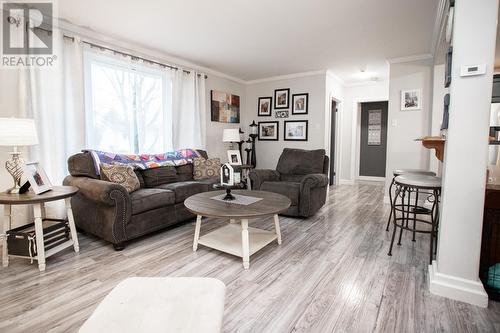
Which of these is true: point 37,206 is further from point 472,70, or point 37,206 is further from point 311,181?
point 472,70

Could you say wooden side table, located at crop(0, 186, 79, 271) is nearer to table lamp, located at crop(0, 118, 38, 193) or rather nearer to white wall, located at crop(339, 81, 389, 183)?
table lamp, located at crop(0, 118, 38, 193)

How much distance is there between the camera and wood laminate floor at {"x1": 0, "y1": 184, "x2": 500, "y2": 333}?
4.95 feet

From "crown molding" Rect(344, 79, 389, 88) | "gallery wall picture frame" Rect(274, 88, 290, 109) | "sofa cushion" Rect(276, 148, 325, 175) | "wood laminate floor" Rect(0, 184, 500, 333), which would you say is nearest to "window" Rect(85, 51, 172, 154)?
"wood laminate floor" Rect(0, 184, 500, 333)

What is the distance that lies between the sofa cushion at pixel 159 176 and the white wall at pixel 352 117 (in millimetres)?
4269

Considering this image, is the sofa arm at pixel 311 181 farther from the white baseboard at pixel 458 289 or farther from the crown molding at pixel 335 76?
the crown molding at pixel 335 76

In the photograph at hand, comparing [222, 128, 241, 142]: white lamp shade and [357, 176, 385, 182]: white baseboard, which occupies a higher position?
[222, 128, 241, 142]: white lamp shade

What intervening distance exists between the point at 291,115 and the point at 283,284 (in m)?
3.97

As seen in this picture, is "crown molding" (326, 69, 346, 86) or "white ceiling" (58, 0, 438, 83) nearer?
"white ceiling" (58, 0, 438, 83)

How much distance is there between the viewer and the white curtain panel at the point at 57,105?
271 centimetres

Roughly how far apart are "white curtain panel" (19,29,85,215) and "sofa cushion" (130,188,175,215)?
1.01 meters

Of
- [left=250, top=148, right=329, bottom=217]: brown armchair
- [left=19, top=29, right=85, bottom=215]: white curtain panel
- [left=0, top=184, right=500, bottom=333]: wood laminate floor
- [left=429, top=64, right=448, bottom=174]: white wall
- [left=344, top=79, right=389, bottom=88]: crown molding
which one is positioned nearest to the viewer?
[left=0, top=184, right=500, bottom=333]: wood laminate floor

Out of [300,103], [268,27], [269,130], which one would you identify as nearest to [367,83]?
[300,103]

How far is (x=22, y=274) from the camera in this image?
203cm

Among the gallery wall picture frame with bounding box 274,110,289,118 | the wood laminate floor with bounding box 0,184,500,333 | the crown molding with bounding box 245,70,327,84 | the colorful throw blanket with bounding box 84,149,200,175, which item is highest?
the crown molding with bounding box 245,70,327,84
